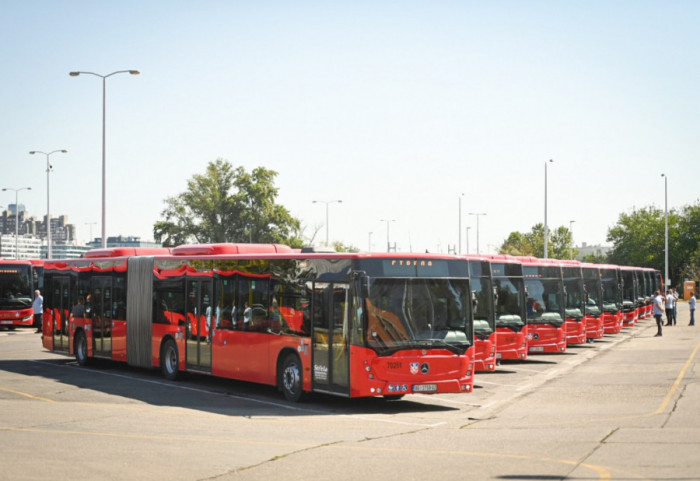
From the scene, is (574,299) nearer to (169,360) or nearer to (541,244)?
(169,360)

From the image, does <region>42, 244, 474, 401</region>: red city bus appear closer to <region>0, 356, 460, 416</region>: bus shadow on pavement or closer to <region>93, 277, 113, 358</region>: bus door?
<region>0, 356, 460, 416</region>: bus shadow on pavement

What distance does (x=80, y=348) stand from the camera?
88.7ft

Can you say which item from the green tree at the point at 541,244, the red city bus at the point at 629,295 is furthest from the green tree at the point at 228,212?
the red city bus at the point at 629,295

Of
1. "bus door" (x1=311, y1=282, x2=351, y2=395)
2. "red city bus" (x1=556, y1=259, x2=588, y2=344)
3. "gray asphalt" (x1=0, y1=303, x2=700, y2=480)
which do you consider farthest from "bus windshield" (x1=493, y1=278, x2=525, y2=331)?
"bus door" (x1=311, y1=282, x2=351, y2=395)

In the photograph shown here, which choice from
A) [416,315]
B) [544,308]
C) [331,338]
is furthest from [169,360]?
[544,308]

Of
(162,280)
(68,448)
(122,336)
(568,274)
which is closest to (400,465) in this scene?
(68,448)

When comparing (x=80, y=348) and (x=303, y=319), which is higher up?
(x=303, y=319)

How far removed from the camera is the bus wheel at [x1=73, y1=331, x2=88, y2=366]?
26797 millimetres

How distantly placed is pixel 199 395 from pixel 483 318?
638 cm

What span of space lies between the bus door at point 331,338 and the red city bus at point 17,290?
31.1m

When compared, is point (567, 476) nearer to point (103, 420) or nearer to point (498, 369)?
Answer: point (103, 420)

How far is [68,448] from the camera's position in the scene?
41.4 ft

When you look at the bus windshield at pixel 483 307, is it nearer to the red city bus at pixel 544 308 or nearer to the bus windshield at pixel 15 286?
the red city bus at pixel 544 308

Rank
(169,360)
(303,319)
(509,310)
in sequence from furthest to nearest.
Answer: (509,310) < (169,360) < (303,319)
